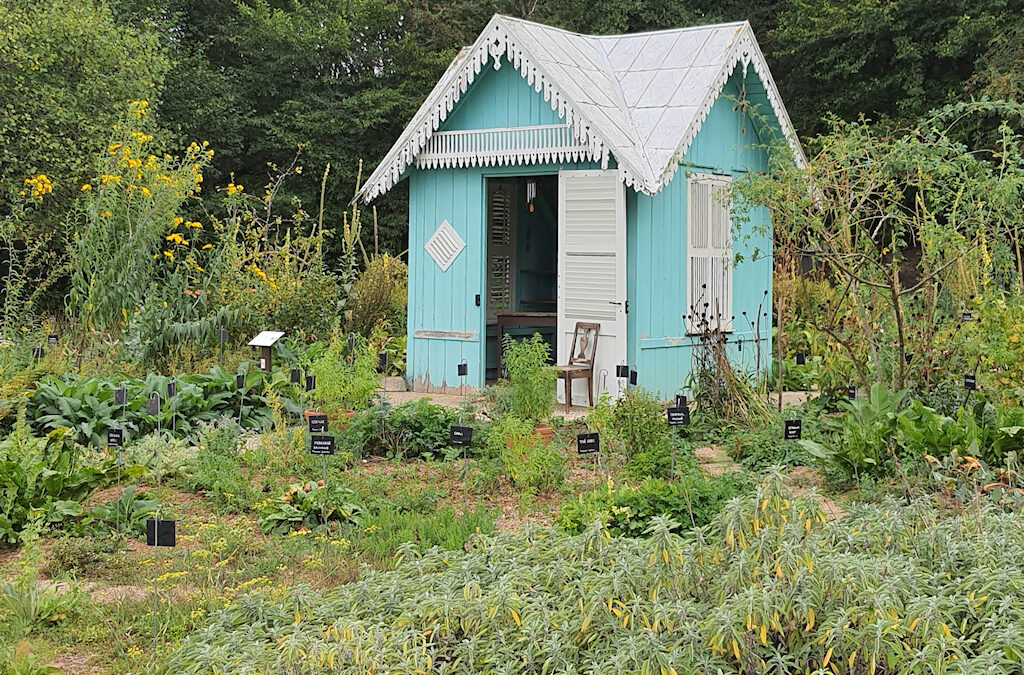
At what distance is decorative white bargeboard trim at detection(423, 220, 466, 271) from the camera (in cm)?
1223

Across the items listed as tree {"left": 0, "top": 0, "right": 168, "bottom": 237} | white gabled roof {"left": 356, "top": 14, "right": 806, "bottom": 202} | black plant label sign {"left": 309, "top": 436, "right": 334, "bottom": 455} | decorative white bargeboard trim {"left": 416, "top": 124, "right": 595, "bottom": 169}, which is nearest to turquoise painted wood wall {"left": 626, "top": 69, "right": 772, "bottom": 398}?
white gabled roof {"left": 356, "top": 14, "right": 806, "bottom": 202}

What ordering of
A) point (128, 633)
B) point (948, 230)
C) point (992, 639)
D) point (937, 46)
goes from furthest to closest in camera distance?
point (937, 46)
point (948, 230)
point (128, 633)
point (992, 639)

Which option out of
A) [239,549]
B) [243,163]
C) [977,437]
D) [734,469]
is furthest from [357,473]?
[243,163]

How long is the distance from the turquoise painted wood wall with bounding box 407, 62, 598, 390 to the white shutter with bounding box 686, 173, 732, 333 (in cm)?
160

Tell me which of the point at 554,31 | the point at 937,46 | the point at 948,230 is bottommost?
the point at 948,230

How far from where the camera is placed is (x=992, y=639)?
3.61 metres

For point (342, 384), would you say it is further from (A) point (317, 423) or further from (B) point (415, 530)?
(B) point (415, 530)

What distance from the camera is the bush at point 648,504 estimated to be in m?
6.02

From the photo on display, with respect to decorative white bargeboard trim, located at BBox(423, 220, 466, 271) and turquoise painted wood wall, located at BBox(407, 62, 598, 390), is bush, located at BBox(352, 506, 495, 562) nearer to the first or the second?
turquoise painted wood wall, located at BBox(407, 62, 598, 390)

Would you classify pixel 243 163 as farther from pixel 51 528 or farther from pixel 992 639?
pixel 992 639

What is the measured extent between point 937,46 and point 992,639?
62.9ft

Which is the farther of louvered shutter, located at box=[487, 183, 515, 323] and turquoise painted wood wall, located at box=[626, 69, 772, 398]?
louvered shutter, located at box=[487, 183, 515, 323]

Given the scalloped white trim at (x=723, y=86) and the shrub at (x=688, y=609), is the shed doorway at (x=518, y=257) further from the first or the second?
the shrub at (x=688, y=609)

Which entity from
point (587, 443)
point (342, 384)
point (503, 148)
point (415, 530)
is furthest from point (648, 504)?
point (503, 148)
